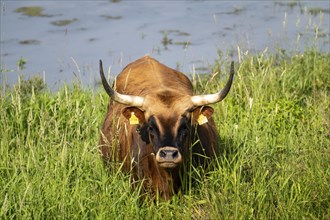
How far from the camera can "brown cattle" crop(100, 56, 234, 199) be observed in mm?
7172

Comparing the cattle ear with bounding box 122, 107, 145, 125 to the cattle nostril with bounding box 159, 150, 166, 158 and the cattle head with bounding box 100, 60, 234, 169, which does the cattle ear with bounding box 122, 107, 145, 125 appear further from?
the cattle nostril with bounding box 159, 150, 166, 158

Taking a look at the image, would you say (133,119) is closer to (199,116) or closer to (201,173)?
(199,116)

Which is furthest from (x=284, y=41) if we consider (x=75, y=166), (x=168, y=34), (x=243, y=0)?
(x=75, y=166)

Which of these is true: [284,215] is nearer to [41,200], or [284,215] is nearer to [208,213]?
[208,213]

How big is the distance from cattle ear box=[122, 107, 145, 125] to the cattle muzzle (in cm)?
55

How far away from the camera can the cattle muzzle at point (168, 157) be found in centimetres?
695

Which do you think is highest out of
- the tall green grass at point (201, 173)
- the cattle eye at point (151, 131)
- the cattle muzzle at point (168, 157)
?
the cattle eye at point (151, 131)

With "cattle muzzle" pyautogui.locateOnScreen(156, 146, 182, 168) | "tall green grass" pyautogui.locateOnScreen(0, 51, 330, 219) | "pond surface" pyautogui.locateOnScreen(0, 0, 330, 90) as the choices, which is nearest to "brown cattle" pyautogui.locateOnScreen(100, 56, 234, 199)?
"cattle muzzle" pyautogui.locateOnScreen(156, 146, 182, 168)

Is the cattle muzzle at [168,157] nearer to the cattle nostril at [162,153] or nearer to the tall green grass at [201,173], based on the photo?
the cattle nostril at [162,153]

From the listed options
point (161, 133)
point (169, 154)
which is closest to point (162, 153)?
point (169, 154)

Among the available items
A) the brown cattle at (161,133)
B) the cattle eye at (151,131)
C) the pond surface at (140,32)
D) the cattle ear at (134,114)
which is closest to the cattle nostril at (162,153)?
the brown cattle at (161,133)

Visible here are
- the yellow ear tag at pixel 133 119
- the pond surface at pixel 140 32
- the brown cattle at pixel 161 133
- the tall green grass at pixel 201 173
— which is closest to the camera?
the tall green grass at pixel 201 173

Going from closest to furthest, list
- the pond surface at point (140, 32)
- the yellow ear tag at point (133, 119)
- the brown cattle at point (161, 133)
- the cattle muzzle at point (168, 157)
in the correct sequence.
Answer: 1. the cattle muzzle at point (168, 157)
2. the brown cattle at point (161, 133)
3. the yellow ear tag at point (133, 119)
4. the pond surface at point (140, 32)

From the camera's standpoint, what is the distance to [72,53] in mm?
12859
